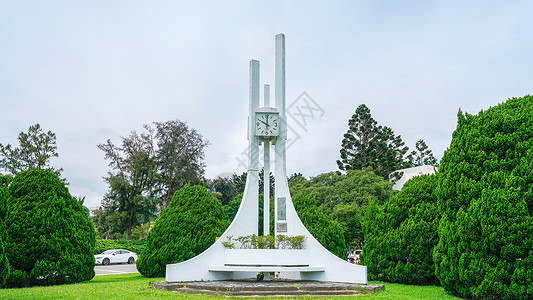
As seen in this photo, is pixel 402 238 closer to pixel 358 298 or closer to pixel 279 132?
pixel 358 298

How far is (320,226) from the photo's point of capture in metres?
14.2

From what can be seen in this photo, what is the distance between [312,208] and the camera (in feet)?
47.4

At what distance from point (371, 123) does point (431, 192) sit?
24253 millimetres

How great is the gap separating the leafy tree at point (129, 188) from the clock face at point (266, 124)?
20143 millimetres

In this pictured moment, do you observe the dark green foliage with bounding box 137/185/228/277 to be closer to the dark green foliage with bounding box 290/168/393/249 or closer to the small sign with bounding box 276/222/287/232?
the small sign with bounding box 276/222/287/232

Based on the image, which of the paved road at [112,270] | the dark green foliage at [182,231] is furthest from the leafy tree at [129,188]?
the dark green foliage at [182,231]

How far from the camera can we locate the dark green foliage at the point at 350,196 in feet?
84.5

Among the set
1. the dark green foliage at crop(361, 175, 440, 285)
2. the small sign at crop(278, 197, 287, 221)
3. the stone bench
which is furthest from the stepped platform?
the small sign at crop(278, 197, 287, 221)

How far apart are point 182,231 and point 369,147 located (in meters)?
24.2

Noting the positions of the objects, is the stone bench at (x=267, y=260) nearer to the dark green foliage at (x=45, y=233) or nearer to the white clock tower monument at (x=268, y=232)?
the white clock tower monument at (x=268, y=232)

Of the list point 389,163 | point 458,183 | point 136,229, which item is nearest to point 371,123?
point 389,163

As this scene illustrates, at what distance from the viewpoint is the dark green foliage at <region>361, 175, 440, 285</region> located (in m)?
10.9

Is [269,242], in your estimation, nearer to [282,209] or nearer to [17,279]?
[282,209]

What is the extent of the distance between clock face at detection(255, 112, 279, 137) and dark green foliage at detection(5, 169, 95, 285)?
5287 mm
